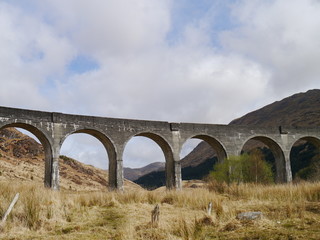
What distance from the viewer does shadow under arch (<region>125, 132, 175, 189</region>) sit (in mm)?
20969

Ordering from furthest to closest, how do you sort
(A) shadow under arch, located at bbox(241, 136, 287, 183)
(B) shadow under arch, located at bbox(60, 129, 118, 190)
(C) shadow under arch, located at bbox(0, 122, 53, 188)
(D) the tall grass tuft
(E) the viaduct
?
(A) shadow under arch, located at bbox(241, 136, 287, 183)
(B) shadow under arch, located at bbox(60, 129, 118, 190)
(E) the viaduct
(C) shadow under arch, located at bbox(0, 122, 53, 188)
(D) the tall grass tuft

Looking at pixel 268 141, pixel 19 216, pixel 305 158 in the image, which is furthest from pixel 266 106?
pixel 19 216

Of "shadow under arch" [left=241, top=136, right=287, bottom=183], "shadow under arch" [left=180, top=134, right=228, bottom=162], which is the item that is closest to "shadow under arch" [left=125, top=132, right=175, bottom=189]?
"shadow under arch" [left=180, top=134, right=228, bottom=162]

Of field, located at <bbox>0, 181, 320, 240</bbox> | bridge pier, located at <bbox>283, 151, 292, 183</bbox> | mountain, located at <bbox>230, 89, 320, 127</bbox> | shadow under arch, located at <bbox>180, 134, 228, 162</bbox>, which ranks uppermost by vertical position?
mountain, located at <bbox>230, 89, 320, 127</bbox>

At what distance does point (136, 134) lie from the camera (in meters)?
20.3

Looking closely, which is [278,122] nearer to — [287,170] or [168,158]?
[287,170]

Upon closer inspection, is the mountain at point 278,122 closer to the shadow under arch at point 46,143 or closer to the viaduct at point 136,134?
the viaduct at point 136,134

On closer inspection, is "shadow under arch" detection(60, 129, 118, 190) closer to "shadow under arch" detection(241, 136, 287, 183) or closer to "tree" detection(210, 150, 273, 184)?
"tree" detection(210, 150, 273, 184)

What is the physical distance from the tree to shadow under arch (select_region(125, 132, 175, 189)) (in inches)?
97.5

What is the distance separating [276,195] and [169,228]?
539 cm

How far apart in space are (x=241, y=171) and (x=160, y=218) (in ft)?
46.4

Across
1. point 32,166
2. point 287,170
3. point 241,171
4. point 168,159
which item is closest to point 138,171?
point 32,166

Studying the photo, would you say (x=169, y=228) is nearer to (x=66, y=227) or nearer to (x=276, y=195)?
(x=66, y=227)

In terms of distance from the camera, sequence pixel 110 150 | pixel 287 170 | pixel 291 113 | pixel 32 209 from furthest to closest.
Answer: pixel 291 113, pixel 287 170, pixel 110 150, pixel 32 209
